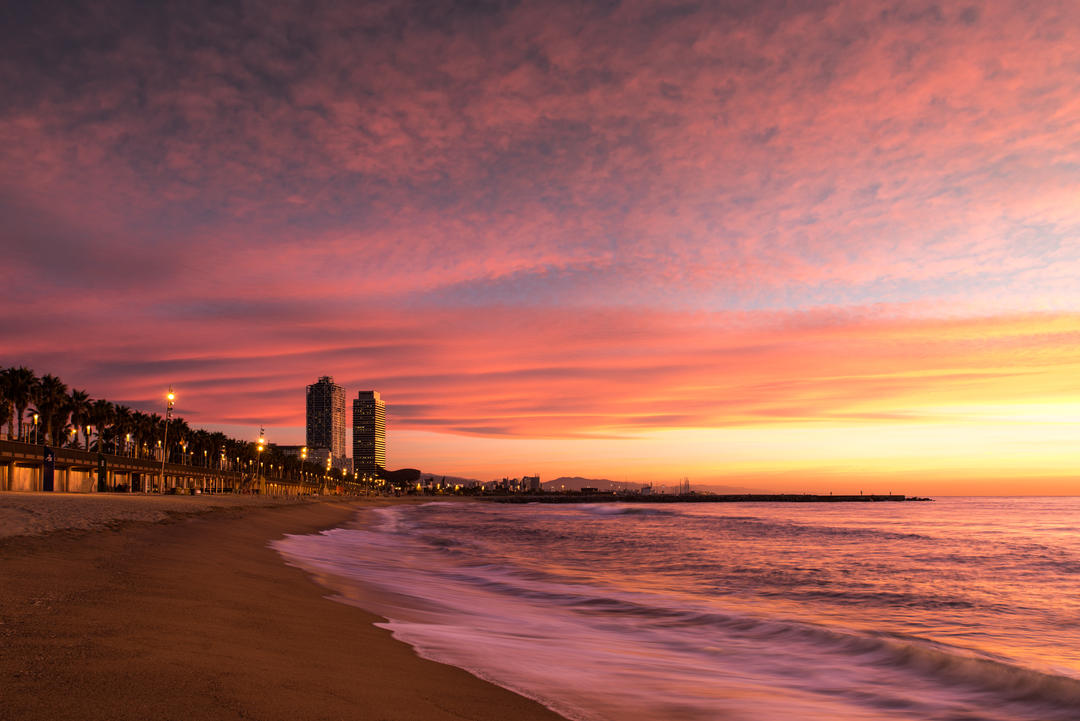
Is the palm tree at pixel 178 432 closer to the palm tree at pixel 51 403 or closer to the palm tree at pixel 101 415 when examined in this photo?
the palm tree at pixel 101 415

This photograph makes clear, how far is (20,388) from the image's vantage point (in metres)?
93.8

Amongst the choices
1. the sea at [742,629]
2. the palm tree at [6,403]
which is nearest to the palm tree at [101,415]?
the palm tree at [6,403]

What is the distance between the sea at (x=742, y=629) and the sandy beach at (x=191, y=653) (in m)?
1.28

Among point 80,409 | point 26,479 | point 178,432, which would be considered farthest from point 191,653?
point 178,432

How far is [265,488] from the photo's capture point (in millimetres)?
184750

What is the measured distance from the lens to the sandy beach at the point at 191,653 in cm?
569

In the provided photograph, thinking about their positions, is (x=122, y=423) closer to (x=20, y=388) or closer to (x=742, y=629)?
(x=20, y=388)

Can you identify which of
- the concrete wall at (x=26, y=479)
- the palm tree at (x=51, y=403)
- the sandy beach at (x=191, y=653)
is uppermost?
the palm tree at (x=51, y=403)

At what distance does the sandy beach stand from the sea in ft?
4.20

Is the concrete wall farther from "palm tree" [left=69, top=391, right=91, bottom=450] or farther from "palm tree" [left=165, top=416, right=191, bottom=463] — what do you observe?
"palm tree" [left=165, top=416, right=191, bottom=463]

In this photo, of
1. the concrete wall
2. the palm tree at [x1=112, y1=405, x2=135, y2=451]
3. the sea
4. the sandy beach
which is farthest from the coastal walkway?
the sandy beach

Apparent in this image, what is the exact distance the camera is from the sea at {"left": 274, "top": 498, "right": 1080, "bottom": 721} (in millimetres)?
10359

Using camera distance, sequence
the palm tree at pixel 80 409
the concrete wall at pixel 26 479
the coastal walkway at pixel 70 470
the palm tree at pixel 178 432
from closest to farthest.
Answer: the coastal walkway at pixel 70 470 < the concrete wall at pixel 26 479 < the palm tree at pixel 80 409 < the palm tree at pixel 178 432

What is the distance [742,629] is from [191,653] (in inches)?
512
